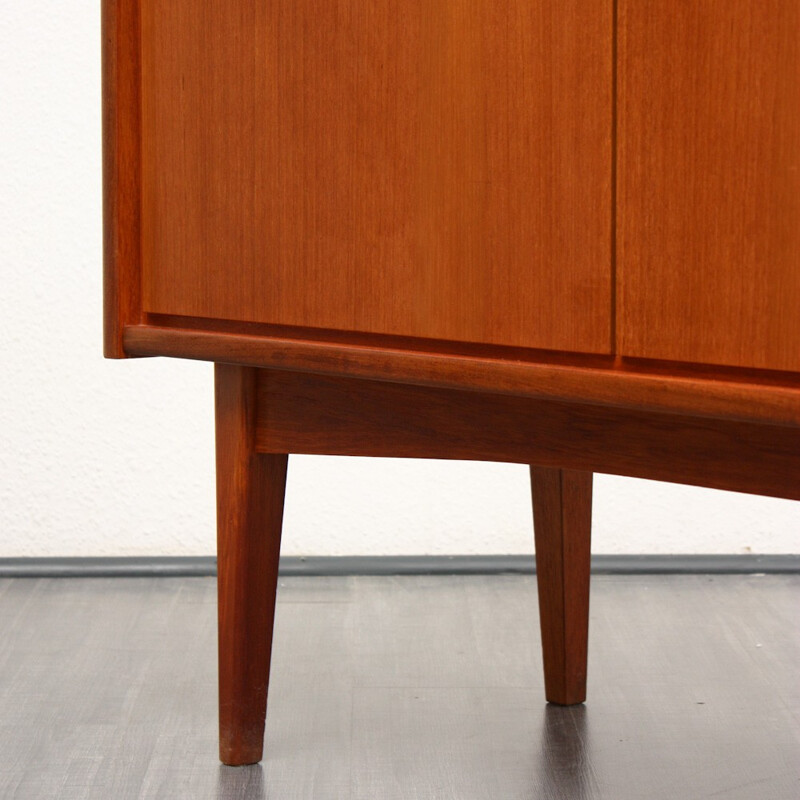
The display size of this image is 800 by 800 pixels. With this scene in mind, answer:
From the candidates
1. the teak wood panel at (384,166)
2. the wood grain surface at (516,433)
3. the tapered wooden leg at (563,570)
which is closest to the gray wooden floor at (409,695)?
the tapered wooden leg at (563,570)

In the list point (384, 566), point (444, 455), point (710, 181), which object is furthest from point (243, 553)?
point (384, 566)

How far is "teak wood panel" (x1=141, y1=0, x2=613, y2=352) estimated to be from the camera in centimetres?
58

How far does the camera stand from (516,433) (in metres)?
0.72

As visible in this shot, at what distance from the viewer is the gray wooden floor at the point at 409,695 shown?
0.89 m

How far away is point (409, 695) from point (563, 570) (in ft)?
0.58

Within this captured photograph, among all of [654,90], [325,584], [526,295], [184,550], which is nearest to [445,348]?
[526,295]

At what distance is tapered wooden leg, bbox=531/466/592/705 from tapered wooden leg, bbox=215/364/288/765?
0.25 m

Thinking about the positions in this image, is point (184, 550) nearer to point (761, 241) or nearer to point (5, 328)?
point (5, 328)

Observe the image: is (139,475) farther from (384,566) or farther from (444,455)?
(444,455)

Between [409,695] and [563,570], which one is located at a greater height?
[563,570]

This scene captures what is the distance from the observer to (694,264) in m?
0.53

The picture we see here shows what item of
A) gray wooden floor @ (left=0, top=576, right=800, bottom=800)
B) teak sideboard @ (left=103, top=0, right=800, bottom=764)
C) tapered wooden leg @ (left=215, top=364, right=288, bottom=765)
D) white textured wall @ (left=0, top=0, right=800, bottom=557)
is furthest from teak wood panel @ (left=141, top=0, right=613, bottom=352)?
white textured wall @ (left=0, top=0, right=800, bottom=557)

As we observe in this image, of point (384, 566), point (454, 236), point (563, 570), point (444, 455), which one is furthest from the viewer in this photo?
point (384, 566)

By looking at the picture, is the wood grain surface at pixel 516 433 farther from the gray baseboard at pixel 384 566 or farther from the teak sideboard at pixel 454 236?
the gray baseboard at pixel 384 566
